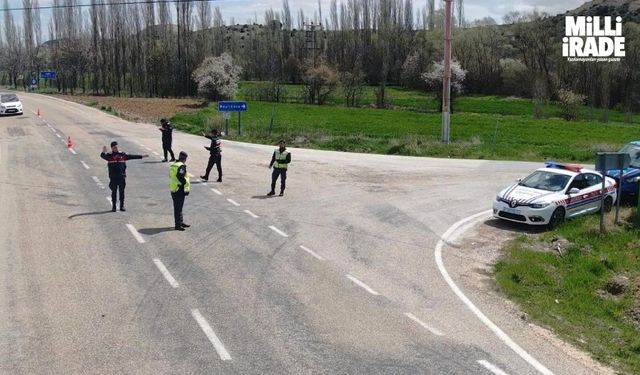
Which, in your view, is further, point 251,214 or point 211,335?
point 251,214

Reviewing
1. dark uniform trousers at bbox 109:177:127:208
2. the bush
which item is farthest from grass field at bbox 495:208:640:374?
the bush

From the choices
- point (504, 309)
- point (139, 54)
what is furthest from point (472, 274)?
point (139, 54)

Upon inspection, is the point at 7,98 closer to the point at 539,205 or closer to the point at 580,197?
the point at 539,205

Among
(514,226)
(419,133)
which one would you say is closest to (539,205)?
(514,226)

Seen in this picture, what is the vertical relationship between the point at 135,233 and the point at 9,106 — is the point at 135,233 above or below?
below

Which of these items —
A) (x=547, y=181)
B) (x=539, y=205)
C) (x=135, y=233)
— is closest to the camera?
(x=135, y=233)

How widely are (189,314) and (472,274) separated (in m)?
5.65

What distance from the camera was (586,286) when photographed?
12070mm

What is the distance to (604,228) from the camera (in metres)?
15.7

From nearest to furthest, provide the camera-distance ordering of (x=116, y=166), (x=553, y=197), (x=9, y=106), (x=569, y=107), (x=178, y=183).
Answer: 1. (x=178, y=183)
2. (x=116, y=166)
3. (x=553, y=197)
4. (x=9, y=106)
5. (x=569, y=107)

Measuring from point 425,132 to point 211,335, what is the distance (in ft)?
124

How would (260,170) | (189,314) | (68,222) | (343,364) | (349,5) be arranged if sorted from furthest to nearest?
1. (349,5)
2. (260,170)
3. (68,222)
4. (189,314)
5. (343,364)

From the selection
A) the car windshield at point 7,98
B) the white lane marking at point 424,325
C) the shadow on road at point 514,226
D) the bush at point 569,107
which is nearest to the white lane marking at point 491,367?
the white lane marking at point 424,325

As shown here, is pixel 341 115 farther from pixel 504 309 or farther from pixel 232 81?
pixel 504 309
